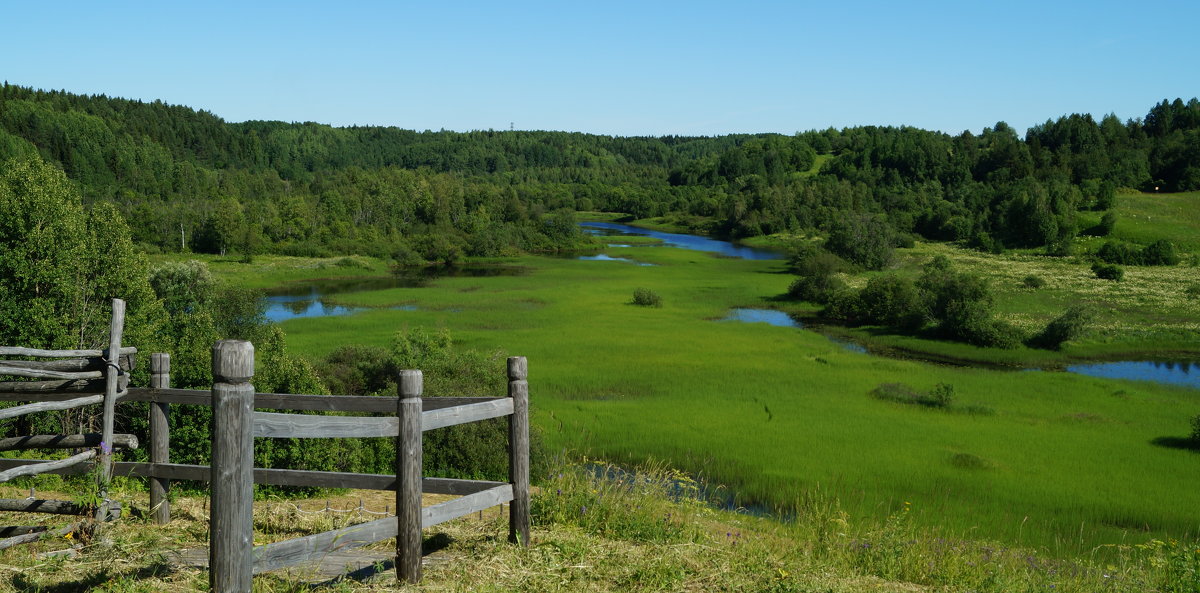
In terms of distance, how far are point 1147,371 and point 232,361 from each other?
1958 inches

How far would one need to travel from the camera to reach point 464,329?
5356cm

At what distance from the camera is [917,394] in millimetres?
37062

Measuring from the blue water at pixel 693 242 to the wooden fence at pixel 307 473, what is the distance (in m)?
108

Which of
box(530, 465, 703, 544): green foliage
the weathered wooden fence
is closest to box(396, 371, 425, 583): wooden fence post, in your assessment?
box(530, 465, 703, 544): green foliage

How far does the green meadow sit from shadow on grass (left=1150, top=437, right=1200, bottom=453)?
36 cm

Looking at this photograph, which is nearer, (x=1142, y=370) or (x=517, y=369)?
(x=517, y=369)

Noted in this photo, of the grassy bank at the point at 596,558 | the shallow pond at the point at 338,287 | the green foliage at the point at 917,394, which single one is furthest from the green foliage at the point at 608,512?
the shallow pond at the point at 338,287

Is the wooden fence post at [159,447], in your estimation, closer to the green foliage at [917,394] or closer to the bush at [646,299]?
the green foliage at [917,394]

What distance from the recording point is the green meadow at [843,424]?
23250mm

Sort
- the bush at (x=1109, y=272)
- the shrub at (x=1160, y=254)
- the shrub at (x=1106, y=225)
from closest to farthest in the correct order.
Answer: the bush at (x=1109, y=272) → the shrub at (x=1160, y=254) → the shrub at (x=1106, y=225)

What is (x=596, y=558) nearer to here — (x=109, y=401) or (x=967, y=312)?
(x=109, y=401)

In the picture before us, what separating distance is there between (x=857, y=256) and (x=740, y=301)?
2786 centimetres

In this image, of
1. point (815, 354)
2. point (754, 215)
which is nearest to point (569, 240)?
point (754, 215)

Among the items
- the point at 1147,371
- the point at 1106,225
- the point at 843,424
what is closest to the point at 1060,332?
the point at 1147,371
